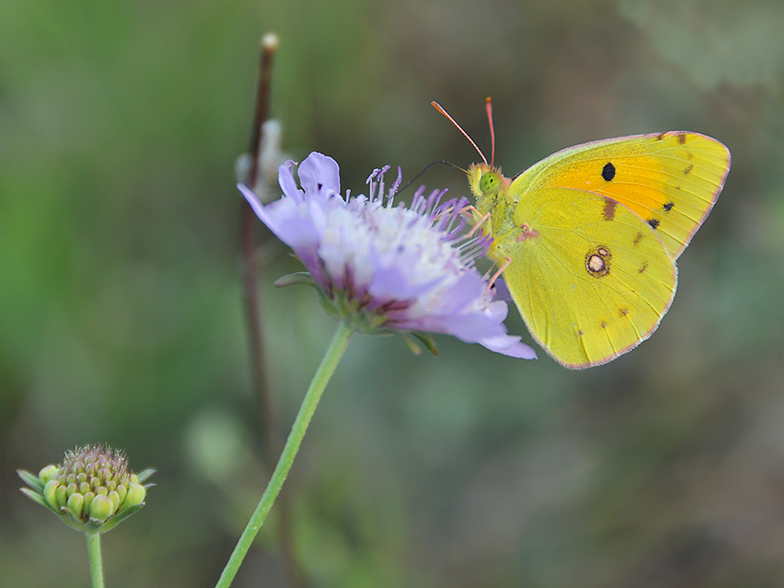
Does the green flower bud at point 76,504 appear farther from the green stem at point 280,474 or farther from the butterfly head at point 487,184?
the butterfly head at point 487,184

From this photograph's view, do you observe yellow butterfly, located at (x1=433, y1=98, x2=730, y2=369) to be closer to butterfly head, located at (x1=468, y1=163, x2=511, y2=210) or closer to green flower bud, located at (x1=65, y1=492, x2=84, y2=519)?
butterfly head, located at (x1=468, y1=163, x2=511, y2=210)

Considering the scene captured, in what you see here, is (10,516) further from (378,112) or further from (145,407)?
(378,112)

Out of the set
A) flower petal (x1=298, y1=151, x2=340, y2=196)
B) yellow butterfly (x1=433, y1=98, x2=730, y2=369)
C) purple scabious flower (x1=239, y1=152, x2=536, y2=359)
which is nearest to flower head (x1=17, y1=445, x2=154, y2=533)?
purple scabious flower (x1=239, y1=152, x2=536, y2=359)

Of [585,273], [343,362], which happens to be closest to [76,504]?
[585,273]

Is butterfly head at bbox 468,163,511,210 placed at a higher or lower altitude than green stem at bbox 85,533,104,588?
higher

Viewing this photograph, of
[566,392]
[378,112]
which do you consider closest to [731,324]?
[566,392]

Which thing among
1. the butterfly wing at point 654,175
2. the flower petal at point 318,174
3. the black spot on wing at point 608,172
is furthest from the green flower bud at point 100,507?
the black spot on wing at point 608,172
